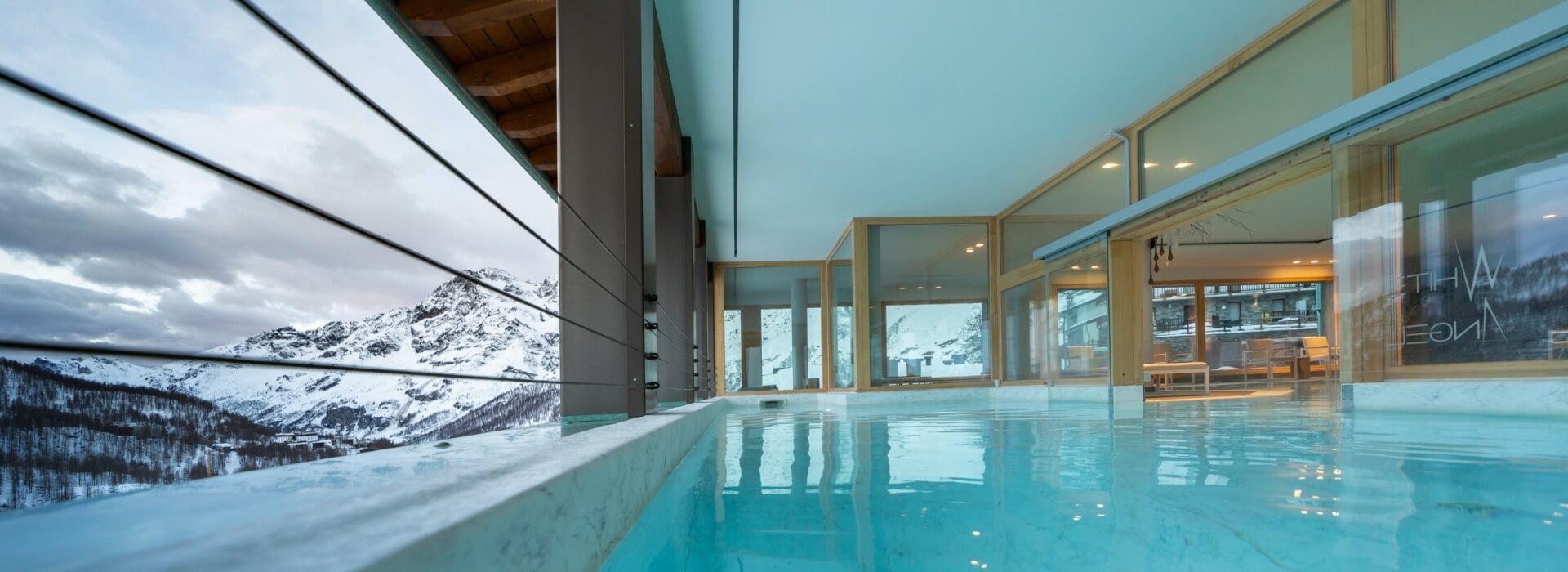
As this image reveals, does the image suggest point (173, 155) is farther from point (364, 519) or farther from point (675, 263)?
point (675, 263)

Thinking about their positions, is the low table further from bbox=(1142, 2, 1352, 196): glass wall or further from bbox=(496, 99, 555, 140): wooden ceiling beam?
bbox=(496, 99, 555, 140): wooden ceiling beam

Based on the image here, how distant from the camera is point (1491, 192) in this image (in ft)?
9.58

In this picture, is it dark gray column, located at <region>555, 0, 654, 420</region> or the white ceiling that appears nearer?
dark gray column, located at <region>555, 0, 654, 420</region>

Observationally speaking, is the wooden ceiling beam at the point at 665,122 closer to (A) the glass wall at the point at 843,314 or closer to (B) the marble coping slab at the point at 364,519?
(B) the marble coping slab at the point at 364,519

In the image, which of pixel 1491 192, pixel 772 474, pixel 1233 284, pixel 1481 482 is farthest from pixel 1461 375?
pixel 1233 284

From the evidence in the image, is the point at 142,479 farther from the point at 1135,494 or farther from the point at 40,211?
the point at 1135,494

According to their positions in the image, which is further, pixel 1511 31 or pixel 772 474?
pixel 1511 31

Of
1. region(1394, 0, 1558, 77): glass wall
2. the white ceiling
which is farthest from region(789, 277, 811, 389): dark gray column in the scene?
region(1394, 0, 1558, 77): glass wall

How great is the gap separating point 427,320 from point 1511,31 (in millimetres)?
4223

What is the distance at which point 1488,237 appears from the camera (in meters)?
2.92

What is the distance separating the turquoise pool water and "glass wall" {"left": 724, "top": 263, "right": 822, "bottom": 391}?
8.56 metres

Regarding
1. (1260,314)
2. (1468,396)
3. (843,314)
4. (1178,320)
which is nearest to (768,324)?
(843,314)

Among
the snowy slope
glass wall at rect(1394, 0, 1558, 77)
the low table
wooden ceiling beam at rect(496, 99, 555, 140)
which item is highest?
wooden ceiling beam at rect(496, 99, 555, 140)

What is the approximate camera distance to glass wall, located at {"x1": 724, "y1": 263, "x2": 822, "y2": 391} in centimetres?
1095
